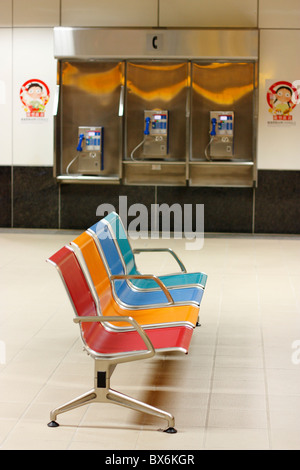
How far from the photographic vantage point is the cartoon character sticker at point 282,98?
30.4 feet

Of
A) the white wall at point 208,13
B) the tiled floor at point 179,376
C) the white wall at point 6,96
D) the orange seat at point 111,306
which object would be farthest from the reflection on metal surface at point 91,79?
the orange seat at point 111,306

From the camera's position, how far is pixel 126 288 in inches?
180

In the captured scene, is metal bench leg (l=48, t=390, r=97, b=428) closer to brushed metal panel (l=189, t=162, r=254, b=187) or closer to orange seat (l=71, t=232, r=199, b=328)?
orange seat (l=71, t=232, r=199, b=328)

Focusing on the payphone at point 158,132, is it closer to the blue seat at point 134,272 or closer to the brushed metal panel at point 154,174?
the brushed metal panel at point 154,174

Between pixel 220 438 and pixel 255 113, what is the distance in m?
6.38

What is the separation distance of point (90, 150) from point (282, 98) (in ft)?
8.12

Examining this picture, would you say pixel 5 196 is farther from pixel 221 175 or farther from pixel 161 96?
pixel 221 175

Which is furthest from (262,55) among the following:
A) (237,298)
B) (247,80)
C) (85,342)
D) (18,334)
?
(85,342)

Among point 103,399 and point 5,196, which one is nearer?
point 103,399

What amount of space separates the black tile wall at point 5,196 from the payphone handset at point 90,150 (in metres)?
0.87

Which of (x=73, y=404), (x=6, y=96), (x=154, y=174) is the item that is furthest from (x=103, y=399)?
(x=6, y=96)

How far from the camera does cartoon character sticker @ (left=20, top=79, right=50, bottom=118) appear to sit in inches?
376

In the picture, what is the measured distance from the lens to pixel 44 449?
3.10 m

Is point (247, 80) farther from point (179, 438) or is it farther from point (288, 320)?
point (179, 438)
